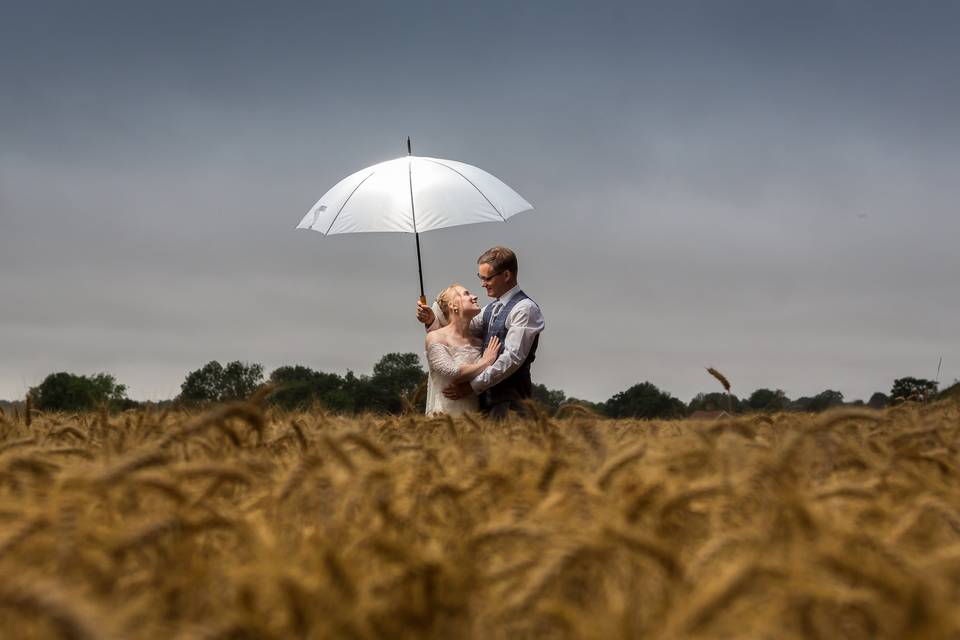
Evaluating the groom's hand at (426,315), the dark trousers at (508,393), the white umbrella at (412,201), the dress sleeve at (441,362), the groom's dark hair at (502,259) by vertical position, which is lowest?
the dark trousers at (508,393)

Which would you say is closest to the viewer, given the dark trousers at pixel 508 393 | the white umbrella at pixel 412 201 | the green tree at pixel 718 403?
the green tree at pixel 718 403

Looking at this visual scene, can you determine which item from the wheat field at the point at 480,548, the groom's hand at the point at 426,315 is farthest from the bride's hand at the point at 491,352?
the wheat field at the point at 480,548

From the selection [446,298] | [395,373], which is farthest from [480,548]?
[395,373]

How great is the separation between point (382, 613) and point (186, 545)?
56 cm

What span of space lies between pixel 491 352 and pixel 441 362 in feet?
1.55

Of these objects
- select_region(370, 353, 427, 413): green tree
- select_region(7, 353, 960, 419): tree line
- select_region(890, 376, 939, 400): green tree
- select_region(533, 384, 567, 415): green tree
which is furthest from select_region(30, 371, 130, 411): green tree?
select_region(890, 376, 939, 400): green tree

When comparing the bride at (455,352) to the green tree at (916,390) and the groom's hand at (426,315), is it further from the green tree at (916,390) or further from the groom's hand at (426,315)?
the green tree at (916,390)

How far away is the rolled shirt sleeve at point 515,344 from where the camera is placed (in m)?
8.63

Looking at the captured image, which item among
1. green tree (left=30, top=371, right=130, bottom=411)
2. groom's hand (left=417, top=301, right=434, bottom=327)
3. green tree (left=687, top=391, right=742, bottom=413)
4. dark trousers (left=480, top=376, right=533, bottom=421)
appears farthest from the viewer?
green tree (left=30, top=371, right=130, bottom=411)

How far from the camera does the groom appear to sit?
28.8 feet

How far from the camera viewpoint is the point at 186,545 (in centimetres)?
194

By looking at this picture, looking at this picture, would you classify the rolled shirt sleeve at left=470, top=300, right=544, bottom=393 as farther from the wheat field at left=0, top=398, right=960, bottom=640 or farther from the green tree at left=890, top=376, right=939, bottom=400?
the wheat field at left=0, top=398, right=960, bottom=640

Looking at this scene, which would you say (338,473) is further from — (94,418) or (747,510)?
(94,418)

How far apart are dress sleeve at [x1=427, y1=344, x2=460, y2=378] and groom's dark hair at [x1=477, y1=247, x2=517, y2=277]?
915mm
